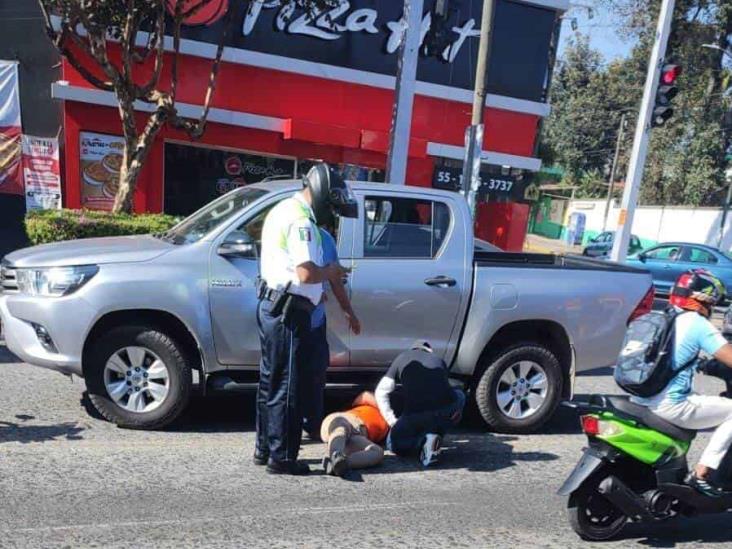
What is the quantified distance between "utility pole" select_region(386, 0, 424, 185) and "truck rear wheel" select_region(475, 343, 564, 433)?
611cm

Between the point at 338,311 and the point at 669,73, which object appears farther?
the point at 669,73

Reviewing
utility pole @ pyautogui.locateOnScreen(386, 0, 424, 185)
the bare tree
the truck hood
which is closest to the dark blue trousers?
the truck hood

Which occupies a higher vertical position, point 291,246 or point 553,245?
point 291,246

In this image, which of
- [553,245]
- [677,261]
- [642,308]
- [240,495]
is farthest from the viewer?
[553,245]

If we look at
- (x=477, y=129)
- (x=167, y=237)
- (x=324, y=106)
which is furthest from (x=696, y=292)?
(x=324, y=106)

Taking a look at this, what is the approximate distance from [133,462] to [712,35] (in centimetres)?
3043

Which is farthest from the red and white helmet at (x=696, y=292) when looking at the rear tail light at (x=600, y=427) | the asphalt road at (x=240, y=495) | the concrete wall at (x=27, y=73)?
the concrete wall at (x=27, y=73)

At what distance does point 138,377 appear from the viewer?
5.01 meters

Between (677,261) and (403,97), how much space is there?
10.00 m

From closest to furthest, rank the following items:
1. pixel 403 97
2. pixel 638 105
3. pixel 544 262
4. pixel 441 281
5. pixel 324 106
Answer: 1. pixel 441 281
2. pixel 544 262
3. pixel 403 97
4. pixel 324 106
5. pixel 638 105

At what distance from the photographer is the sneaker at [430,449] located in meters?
4.80

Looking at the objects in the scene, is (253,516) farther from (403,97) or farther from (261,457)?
(403,97)

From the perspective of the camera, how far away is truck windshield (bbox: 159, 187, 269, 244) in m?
5.31

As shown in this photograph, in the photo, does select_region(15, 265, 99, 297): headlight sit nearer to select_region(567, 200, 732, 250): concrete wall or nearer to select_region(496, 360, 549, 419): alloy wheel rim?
select_region(496, 360, 549, 419): alloy wheel rim
